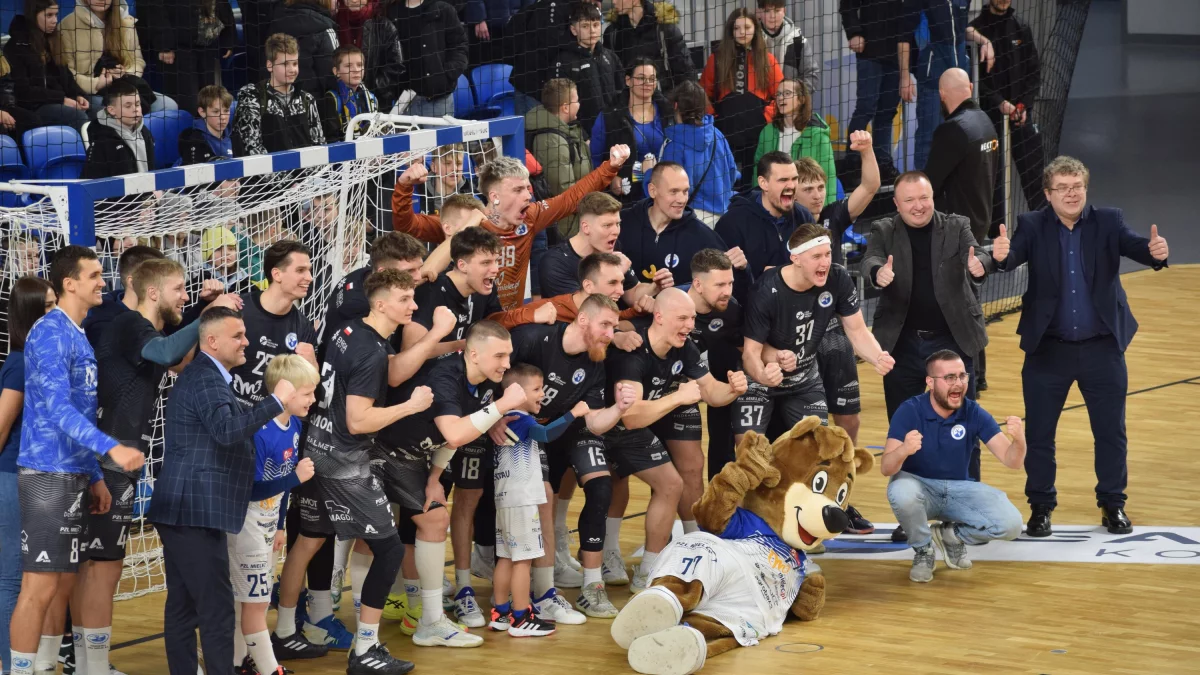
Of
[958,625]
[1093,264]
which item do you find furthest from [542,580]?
[1093,264]

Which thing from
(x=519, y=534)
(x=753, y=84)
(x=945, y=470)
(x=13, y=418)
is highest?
(x=753, y=84)

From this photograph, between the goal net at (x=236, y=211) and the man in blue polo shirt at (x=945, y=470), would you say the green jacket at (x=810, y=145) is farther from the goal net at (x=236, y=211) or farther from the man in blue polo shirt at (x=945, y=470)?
the man in blue polo shirt at (x=945, y=470)

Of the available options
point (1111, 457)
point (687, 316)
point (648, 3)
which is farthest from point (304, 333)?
point (648, 3)

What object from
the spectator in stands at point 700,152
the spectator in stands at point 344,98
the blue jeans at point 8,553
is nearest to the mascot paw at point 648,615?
the blue jeans at point 8,553

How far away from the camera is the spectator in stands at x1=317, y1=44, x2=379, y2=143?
10311mm

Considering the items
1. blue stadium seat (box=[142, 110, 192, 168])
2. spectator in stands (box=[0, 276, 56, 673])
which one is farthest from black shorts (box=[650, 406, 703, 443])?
blue stadium seat (box=[142, 110, 192, 168])

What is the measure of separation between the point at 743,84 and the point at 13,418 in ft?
23.3

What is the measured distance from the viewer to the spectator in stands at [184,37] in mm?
10820

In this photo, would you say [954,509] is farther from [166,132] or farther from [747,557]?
[166,132]

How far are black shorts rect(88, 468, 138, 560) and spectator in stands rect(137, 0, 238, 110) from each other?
511cm

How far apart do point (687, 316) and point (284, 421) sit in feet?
6.28

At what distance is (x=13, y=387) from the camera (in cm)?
611

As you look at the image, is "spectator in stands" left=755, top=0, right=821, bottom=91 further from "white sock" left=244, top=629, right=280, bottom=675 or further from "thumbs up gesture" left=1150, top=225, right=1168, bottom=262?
"white sock" left=244, top=629, right=280, bottom=675

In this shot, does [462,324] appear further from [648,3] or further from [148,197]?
[648,3]
